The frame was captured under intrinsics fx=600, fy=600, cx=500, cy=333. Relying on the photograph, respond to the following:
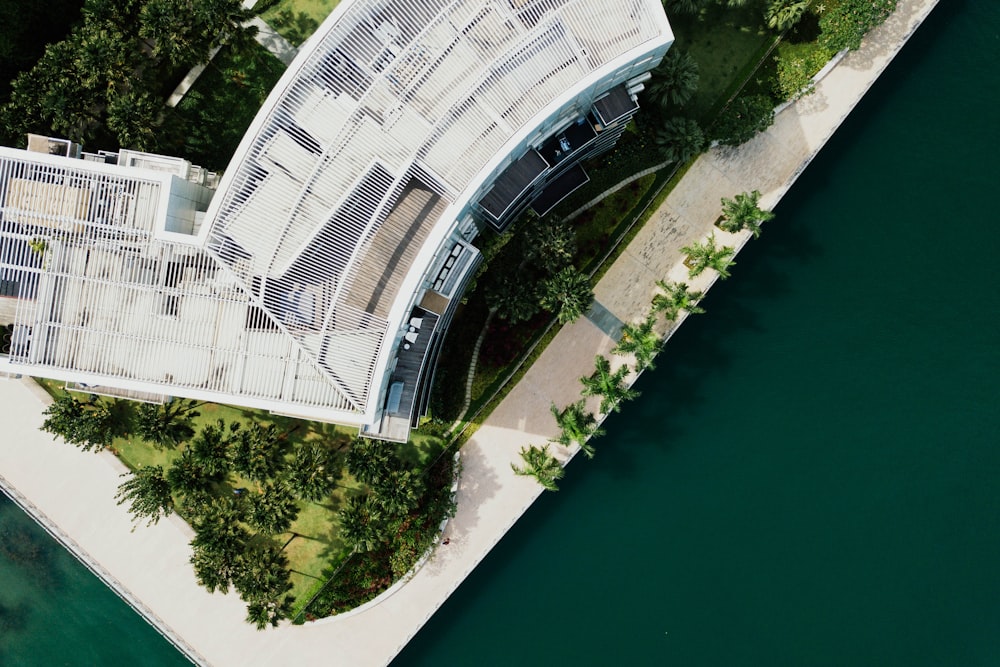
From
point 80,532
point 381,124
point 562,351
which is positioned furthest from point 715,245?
point 80,532

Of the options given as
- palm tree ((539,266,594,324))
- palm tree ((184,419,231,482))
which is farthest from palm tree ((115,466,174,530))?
palm tree ((539,266,594,324))

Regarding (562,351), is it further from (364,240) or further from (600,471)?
(364,240)

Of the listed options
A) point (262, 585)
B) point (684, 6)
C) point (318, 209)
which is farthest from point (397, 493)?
point (684, 6)

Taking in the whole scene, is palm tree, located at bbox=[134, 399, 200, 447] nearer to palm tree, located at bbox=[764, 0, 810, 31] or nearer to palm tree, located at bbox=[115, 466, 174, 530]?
palm tree, located at bbox=[115, 466, 174, 530]

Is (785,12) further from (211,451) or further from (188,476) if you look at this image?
(188,476)

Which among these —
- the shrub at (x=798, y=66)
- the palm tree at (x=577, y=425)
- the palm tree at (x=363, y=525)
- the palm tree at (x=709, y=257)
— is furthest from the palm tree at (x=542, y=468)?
the shrub at (x=798, y=66)

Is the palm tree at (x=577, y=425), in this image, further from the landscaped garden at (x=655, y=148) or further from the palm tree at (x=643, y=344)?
the landscaped garden at (x=655, y=148)
